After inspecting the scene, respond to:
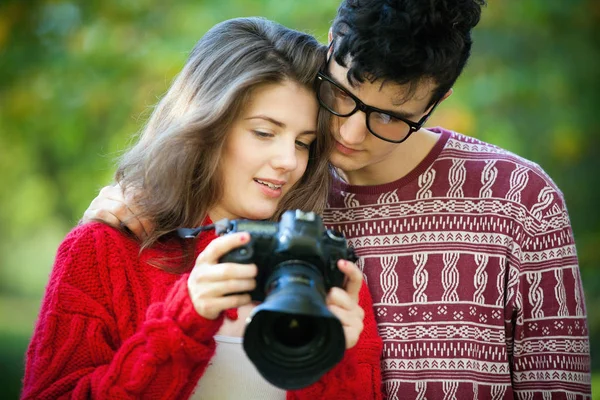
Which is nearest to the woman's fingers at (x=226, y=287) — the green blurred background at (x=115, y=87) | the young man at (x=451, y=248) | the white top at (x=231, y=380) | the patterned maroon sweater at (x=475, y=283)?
the white top at (x=231, y=380)

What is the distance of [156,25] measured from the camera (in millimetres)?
3809

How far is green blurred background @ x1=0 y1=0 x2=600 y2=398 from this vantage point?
3.71 meters

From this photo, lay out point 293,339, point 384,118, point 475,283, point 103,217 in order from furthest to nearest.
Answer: point 475,283 < point 384,118 < point 103,217 < point 293,339

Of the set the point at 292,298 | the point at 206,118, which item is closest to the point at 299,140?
the point at 206,118

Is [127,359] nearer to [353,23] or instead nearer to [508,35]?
[353,23]

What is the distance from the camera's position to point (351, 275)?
1.42 m

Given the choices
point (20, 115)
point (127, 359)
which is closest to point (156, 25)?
point (20, 115)

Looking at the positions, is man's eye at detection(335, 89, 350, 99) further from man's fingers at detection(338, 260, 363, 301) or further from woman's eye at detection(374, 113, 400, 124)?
man's fingers at detection(338, 260, 363, 301)

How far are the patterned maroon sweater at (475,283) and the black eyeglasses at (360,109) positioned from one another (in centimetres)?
23

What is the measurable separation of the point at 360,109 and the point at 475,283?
590 mm

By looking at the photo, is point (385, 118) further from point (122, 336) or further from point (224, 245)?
point (122, 336)

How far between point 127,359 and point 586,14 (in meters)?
3.58

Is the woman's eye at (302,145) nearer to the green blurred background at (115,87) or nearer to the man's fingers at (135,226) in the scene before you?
the man's fingers at (135,226)

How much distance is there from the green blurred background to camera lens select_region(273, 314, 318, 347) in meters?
2.46
